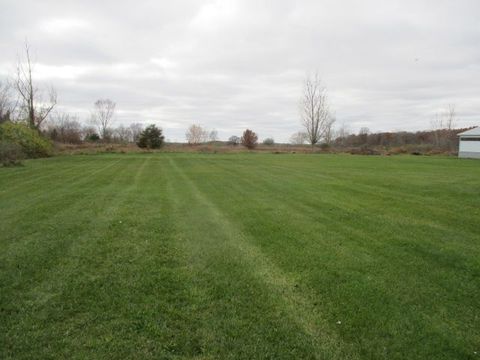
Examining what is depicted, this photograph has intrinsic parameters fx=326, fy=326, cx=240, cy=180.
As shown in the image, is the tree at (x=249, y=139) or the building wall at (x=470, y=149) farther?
the tree at (x=249, y=139)

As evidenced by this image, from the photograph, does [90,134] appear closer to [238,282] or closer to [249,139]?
[249,139]

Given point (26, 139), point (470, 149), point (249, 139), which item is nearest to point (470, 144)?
point (470, 149)

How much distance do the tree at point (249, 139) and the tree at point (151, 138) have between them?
1554cm

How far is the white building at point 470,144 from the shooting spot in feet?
110

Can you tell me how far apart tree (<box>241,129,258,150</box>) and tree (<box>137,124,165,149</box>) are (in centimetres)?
1554

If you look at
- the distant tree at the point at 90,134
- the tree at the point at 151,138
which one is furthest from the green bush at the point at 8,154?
the distant tree at the point at 90,134

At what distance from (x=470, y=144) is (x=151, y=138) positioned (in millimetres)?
38837

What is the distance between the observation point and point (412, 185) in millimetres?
11805

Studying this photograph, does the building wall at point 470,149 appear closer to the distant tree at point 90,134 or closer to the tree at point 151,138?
the tree at point 151,138

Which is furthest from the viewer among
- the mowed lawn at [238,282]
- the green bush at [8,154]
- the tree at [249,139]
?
the tree at [249,139]

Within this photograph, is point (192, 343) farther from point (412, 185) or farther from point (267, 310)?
point (412, 185)

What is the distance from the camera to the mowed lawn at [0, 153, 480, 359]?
2752 mm

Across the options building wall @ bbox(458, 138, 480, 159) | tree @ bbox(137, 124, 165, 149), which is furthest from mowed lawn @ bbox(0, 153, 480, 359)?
tree @ bbox(137, 124, 165, 149)

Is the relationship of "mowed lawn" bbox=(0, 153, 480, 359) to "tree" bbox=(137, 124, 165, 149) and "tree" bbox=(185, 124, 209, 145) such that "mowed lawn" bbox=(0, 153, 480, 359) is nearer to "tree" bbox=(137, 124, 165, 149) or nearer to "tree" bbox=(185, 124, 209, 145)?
"tree" bbox=(137, 124, 165, 149)
